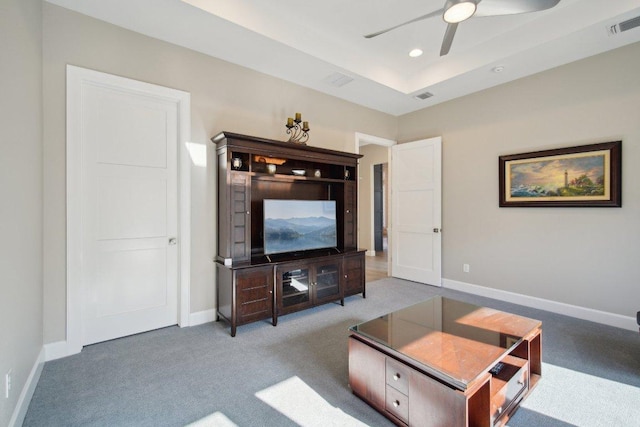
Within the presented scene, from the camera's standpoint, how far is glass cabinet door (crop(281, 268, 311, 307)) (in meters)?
3.23

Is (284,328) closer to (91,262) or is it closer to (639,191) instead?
(91,262)

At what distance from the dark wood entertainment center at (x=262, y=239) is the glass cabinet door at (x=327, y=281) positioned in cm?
1

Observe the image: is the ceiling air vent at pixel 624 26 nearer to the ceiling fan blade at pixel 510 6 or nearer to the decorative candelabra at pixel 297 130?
the ceiling fan blade at pixel 510 6

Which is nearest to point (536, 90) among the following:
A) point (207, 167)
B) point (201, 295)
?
point (207, 167)

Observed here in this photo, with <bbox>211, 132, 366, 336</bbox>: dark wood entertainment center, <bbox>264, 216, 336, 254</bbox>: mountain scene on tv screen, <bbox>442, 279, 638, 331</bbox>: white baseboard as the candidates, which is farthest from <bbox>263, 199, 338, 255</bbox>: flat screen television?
<bbox>442, 279, 638, 331</bbox>: white baseboard

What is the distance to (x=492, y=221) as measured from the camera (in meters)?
4.10

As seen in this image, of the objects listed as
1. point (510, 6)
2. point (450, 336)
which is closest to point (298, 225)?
point (450, 336)

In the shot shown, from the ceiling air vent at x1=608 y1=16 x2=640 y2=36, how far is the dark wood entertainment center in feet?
9.31

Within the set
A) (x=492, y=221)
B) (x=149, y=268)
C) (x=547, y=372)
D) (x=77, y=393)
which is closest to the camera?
(x=77, y=393)

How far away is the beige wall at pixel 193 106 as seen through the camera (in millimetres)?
2443

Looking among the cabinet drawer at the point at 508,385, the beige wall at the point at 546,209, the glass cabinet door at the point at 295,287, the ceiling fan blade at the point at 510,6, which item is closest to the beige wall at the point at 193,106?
the glass cabinet door at the point at 295,287

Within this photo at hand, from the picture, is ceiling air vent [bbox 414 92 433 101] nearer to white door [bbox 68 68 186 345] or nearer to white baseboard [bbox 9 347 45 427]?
white door [bbox 68 68 186 345]

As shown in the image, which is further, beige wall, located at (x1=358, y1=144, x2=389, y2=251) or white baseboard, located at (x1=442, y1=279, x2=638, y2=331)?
beige wall, located at (x1=358, y1=144, x2=389, y2=251)

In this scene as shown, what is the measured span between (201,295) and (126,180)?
1.40 meters
